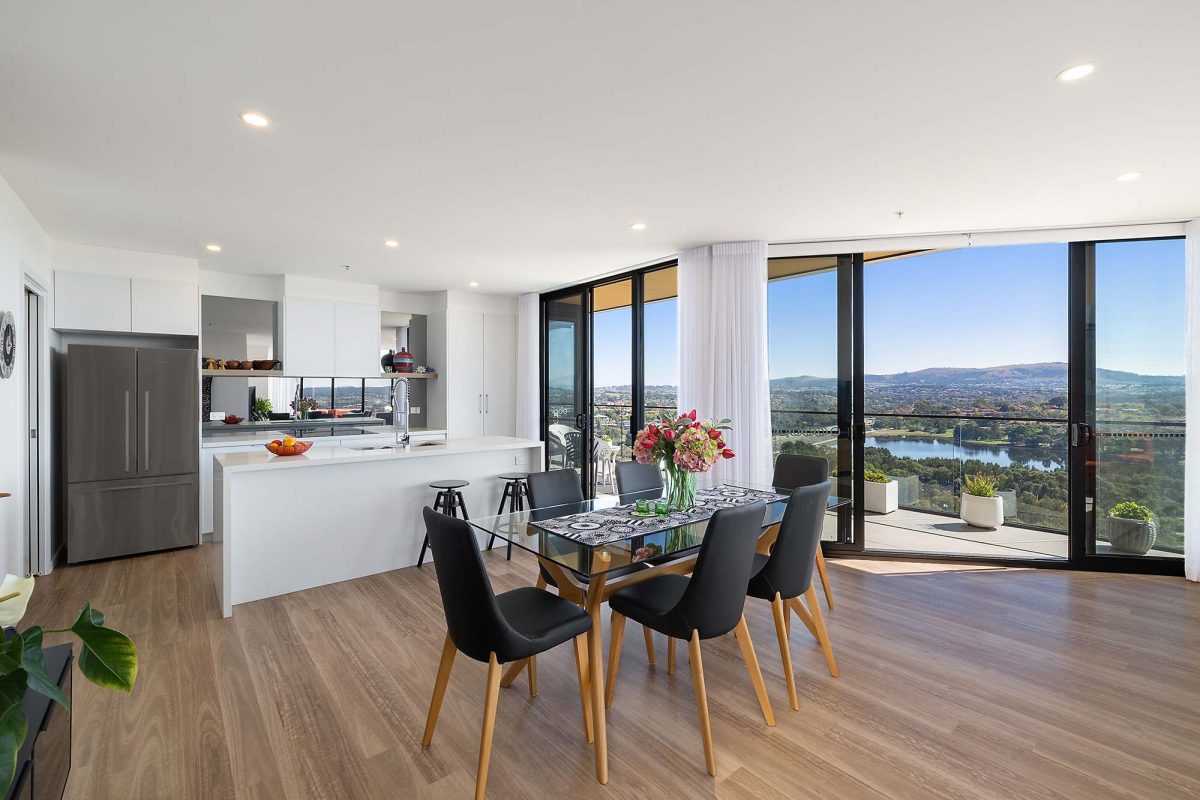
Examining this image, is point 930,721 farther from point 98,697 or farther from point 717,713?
point 98,697

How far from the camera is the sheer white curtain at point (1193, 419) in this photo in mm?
3693

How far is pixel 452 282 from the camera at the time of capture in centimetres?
593

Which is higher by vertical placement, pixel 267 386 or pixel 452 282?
pixel 452 282

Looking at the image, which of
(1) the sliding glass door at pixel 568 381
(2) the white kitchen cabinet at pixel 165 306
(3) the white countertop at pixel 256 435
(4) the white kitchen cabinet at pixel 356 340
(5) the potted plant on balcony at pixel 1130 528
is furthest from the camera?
(1) the sliding glass door at pixel 568 381

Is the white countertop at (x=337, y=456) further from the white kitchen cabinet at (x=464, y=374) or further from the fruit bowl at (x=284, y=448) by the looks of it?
the white kitchen cabinet at (x=464, y=374)

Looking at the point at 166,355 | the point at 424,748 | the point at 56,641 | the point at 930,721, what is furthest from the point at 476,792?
the point at 166,355

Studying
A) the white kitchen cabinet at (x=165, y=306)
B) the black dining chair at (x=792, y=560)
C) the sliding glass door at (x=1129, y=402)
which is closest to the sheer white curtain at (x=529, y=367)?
the white kitchen cabinet at (x=165, y=306)

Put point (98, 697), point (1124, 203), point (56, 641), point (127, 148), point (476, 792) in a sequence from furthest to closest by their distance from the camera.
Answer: point (1124, 203), point (56, 641), point (127, 148), point (98, 697), point (476, 792)

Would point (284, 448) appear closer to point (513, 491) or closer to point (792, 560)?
point (513, 491)

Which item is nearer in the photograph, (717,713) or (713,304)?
(717,713)

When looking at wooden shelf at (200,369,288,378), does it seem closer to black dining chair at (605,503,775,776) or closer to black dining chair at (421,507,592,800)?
black dining chair at (421,507,592,800)

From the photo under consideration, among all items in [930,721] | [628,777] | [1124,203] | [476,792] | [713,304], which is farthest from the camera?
[713,304]

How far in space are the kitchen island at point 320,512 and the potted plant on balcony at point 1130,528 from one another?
4.39 meters

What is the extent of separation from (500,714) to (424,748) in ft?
1.09
